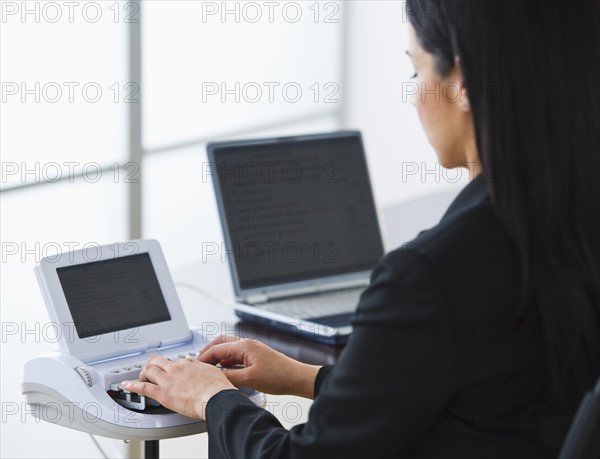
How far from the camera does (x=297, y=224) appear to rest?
2709 millimetres

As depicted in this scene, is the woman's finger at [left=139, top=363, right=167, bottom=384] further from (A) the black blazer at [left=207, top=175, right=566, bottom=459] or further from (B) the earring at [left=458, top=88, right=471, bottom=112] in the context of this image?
(B) the earring at [left=458, top=88, right=471, bottom=112]

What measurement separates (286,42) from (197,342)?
295cm

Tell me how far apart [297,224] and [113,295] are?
2.59 ft

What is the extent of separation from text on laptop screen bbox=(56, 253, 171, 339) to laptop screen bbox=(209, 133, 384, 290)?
1.87ft

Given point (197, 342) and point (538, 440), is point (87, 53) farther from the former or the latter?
point (538, 440)

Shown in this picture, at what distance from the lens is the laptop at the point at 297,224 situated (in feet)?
8.65

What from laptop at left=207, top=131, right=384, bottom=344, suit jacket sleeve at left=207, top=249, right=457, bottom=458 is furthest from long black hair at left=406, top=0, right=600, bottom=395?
laptop at left=207, top=131, right=384, bottom=344

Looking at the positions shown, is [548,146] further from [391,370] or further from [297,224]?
[297,224]

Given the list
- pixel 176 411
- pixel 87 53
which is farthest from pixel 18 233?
pixel 176 411

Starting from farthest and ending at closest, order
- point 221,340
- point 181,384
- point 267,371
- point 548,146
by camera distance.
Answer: point 221,340, point 267,371, point 181,384, point 548,146

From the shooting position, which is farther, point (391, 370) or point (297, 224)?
point (297, 224)

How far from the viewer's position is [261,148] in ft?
8.89

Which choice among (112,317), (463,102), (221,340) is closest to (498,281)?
(463,102)

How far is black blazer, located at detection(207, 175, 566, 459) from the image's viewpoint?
4.71 ft
